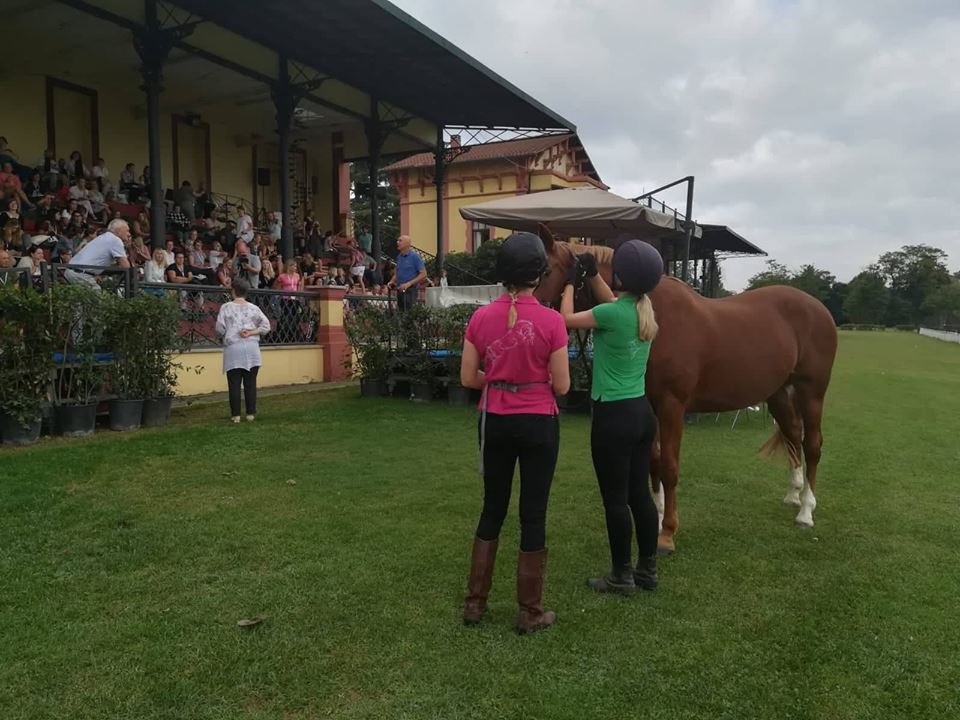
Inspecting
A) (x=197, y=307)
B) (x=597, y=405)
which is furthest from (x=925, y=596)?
(x=197, y=307)

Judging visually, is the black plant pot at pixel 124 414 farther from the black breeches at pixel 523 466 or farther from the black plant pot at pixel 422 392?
the black breeches at pixel 523 466

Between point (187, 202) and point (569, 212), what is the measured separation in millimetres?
10045

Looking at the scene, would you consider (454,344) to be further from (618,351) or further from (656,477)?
(618,351)

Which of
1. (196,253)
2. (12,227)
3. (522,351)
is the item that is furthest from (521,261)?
(196,253)

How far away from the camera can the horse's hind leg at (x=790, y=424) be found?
5496mm

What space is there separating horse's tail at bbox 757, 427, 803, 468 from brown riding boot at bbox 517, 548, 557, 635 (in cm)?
319

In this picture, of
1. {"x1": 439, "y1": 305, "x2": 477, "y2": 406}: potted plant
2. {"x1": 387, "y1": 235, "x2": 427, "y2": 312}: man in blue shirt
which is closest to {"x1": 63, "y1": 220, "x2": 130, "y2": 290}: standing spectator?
{"x1": 387, "y1": 235, "x2": 427, "y2": 312}: man in blue shirt

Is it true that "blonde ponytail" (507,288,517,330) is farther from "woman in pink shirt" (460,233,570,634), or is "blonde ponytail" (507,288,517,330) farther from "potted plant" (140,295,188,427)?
"potted plant" (140,295,188,427)

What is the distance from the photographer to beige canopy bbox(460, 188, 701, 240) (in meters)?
10.6

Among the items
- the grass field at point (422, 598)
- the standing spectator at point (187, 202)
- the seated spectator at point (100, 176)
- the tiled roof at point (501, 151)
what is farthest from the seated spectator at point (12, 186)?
the tiled roof at point (501, 151)

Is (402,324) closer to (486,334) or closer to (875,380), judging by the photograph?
(486,334)

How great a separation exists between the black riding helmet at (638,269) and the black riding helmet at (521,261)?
1.72 feet

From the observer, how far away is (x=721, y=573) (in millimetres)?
4027

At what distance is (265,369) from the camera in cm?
1143
